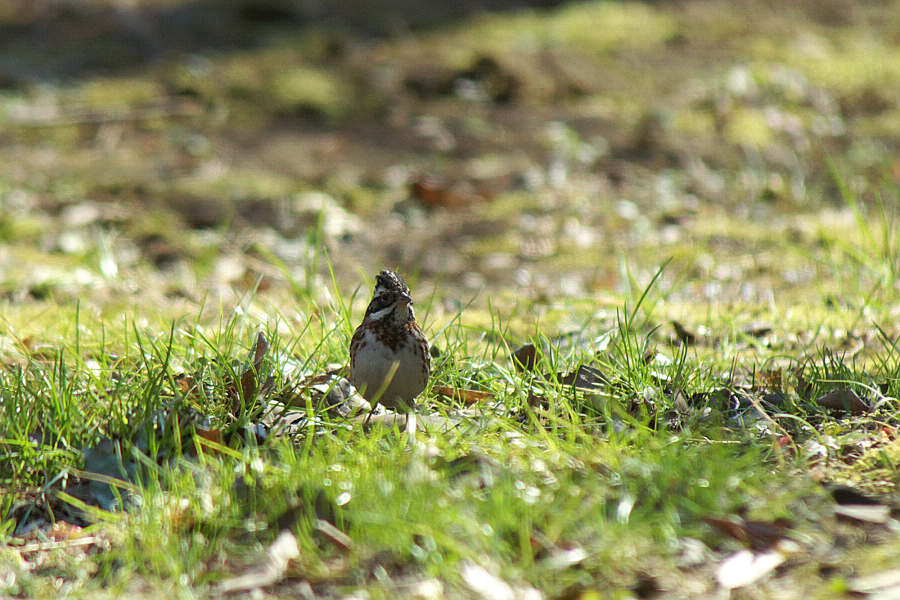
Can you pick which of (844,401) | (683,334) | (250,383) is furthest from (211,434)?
(683,334)

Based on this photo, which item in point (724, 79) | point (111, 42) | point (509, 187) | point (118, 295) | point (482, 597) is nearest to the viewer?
point (482, 597)

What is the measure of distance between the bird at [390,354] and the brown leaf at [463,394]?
0.20m

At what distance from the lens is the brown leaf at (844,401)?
3.23 metres

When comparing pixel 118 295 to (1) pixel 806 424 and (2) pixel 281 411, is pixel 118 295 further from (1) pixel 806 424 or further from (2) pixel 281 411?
(1) pixel 806 424

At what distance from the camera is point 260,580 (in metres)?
2.44

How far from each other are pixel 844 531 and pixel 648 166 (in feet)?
18.9

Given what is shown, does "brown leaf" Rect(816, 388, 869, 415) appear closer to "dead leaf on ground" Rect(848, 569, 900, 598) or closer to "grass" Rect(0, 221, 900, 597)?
"grass" Rect(0, 221, 900, 597)

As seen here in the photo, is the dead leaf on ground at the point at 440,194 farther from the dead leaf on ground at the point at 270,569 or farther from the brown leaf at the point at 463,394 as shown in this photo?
the dead leaf on ground at the point at 270,569

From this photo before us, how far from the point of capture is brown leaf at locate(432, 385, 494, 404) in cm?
346

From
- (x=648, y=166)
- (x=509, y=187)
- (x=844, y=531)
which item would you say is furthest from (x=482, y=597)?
(x=648, y=166)

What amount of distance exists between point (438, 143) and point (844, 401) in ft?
18.1

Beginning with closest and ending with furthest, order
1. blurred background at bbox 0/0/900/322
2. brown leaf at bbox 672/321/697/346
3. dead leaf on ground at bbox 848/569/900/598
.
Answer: dead leaf on ground at bbox 848/569/900/598 → brown leaf at bbox 672/321/697/346 → blurred background at bbox 0/0/900/322

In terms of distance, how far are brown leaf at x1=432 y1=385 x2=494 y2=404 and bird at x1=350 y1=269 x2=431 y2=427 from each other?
0.20m

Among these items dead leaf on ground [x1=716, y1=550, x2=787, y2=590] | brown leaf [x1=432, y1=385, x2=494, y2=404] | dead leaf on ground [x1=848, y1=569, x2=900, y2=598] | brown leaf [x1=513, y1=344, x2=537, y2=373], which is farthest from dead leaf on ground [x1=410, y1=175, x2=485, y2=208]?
dead leaf on ground [x1=848, y1=569, x2=900, y2=598]
